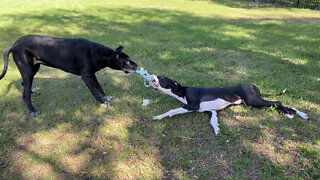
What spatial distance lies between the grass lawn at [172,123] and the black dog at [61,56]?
2.37ft

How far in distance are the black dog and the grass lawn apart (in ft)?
2.37

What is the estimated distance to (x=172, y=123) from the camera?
4.22m

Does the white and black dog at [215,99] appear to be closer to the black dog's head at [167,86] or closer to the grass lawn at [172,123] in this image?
the black dog's head at [167,86]

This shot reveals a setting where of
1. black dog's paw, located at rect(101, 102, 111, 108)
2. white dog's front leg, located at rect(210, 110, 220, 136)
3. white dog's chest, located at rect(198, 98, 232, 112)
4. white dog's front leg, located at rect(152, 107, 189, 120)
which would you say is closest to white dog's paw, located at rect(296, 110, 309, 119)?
white dog's chest, located at rect(198, 98, 232, 112)

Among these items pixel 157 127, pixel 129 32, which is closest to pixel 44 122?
pixel 157 127

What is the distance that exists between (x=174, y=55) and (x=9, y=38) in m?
6.23

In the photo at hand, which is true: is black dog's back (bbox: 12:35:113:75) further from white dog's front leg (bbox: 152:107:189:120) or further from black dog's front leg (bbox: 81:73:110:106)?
white dog's front leg (bbox: 152:107:189:120)

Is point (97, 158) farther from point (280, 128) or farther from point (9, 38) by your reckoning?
point (9, 38)

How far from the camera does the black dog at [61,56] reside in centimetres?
433

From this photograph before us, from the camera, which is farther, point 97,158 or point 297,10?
point 297,10

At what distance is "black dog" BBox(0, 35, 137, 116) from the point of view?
14.2ft

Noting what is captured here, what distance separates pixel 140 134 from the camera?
401cm

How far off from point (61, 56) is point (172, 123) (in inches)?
92.7

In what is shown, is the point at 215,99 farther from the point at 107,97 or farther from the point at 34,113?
the point at 34,113
